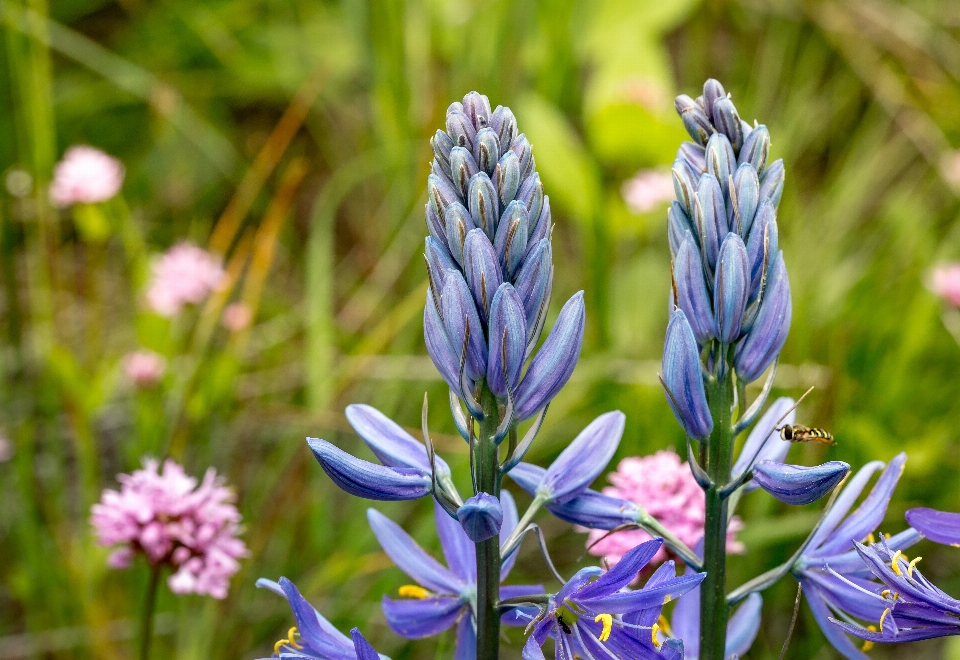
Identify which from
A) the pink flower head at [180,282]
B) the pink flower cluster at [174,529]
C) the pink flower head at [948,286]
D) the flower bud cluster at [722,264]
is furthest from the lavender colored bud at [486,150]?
the pink flower head at [948,286]

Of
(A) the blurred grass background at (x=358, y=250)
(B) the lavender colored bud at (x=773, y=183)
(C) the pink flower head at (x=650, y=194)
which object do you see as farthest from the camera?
(C) the pink flower head at (x=650, y=194)

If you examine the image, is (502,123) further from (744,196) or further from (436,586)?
(436,586)

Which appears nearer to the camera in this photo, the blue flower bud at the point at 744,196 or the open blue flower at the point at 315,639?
the open blue flower at the point at 315,639

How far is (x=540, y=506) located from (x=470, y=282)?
13.3 inches

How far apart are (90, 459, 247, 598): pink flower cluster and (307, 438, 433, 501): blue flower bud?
0.65 metres

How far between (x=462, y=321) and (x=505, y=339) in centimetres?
6

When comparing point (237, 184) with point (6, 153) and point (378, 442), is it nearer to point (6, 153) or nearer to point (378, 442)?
point (6, 153)

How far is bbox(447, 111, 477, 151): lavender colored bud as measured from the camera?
1.15 m

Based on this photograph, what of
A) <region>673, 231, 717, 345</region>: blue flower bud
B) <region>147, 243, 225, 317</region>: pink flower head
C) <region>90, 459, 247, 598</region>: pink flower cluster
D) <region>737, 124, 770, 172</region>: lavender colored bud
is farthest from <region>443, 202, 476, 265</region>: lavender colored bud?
<region>147, 243, 225, 317</region>: pink flower head

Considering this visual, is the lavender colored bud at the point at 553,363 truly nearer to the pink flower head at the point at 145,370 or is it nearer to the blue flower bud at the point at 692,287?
the blue flower bud at the point at 692,287

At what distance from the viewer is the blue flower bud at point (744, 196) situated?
1194mm

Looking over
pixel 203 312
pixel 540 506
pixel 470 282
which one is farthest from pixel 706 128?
pixel 203 312

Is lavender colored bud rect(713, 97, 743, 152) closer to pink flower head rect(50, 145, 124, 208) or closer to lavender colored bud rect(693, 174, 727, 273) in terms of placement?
lavender colored bud rect(693, 174, 727, 273)

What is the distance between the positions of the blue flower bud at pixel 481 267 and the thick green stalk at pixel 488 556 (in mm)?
121
